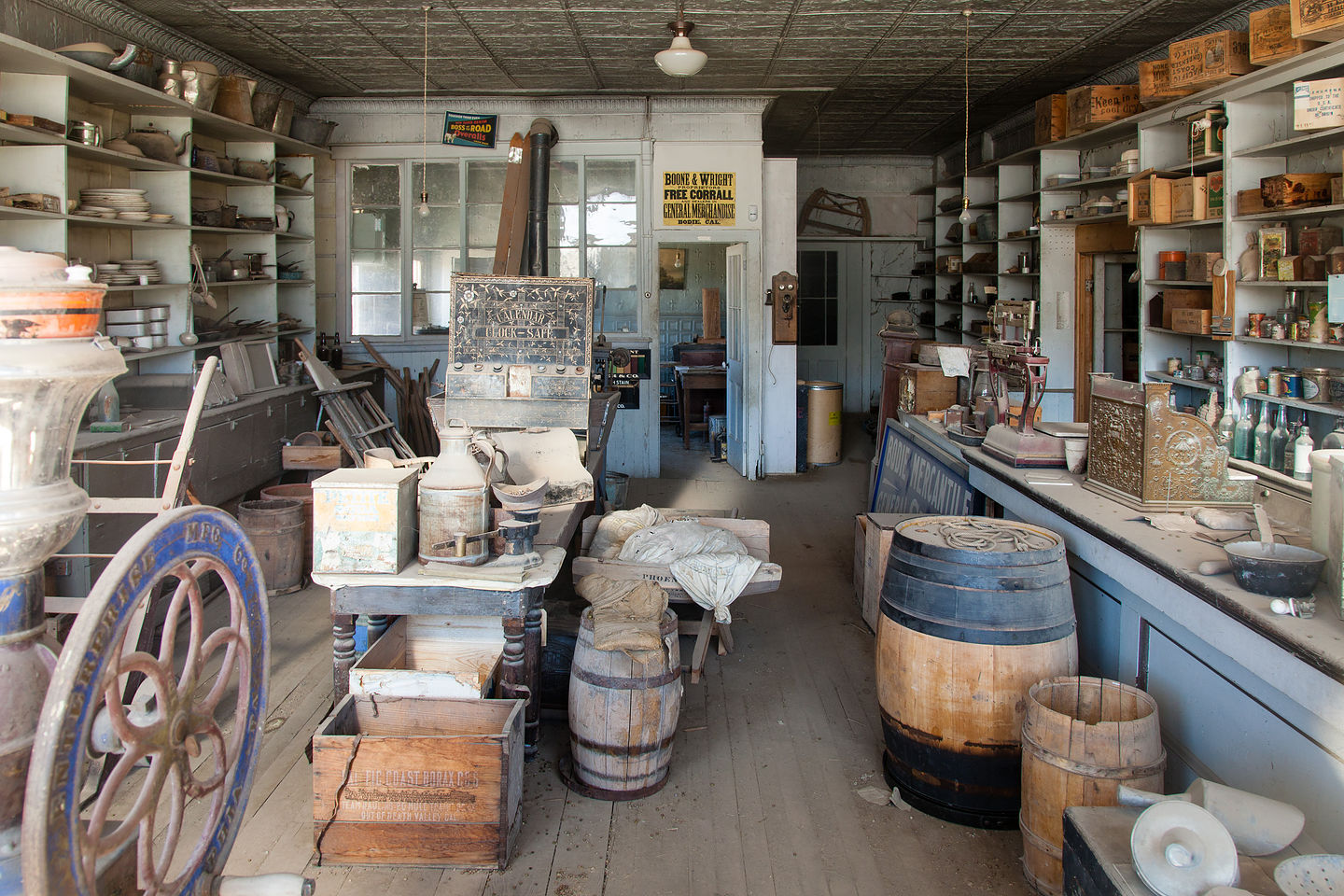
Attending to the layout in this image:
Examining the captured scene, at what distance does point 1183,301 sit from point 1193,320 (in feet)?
0.93

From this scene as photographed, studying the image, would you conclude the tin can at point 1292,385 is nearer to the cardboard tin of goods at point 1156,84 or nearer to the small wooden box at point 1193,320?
the small wooden box at point 1193,320

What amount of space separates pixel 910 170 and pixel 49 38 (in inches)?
376

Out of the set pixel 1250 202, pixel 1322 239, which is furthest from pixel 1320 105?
pixel 1250 202

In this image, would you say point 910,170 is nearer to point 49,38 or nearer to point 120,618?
point 49,38

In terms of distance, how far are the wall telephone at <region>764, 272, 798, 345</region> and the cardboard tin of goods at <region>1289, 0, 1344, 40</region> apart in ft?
14.0

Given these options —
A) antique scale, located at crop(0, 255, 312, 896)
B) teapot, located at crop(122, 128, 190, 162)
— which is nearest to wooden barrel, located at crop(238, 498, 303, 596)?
teapot, located at crop(122, 128, 190, 162)

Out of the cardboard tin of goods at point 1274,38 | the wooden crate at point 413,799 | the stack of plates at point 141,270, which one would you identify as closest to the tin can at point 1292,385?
the cardboard tin of goods at point 1274,38

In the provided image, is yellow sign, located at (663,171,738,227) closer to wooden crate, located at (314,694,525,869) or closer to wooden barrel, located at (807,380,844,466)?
wooden barrel, located at (807,380,844,466)

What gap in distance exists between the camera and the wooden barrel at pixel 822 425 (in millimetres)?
9453

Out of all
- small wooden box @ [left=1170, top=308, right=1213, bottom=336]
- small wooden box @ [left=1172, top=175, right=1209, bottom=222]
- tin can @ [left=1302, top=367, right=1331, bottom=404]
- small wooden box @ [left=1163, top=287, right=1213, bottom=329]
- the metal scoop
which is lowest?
the metal scoop

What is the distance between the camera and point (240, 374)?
651 centimetres

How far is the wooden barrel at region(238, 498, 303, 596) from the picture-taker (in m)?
5.24

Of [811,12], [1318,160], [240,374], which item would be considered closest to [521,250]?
[240,374]

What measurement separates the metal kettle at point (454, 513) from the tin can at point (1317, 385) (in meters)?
4.37
